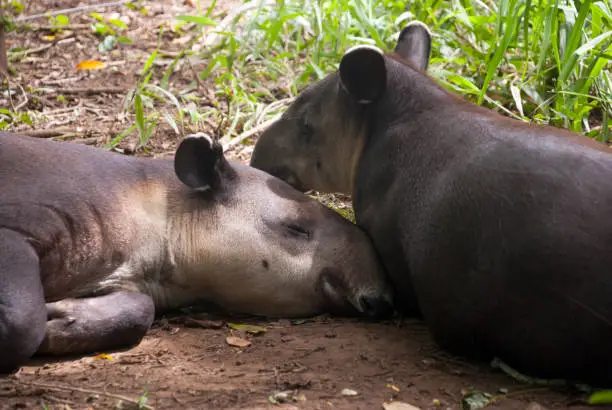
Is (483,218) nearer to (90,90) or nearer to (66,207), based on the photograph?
(66,207)

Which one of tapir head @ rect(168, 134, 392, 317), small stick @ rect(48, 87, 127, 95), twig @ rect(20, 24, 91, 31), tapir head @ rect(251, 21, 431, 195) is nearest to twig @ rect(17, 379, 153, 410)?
tapir head @ rect(168, 134, 392, 317)

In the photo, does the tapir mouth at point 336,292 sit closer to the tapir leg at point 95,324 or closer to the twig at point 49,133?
the tapir leg at point 95,324

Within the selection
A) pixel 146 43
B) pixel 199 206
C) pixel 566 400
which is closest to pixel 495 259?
pixel 566 400

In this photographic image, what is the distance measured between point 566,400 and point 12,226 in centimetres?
250

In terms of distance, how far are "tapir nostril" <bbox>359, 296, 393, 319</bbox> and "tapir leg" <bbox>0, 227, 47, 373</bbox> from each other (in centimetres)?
162

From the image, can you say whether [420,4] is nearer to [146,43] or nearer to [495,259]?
[146,43]

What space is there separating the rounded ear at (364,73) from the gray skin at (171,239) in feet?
2.13

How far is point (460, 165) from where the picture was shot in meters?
4.73

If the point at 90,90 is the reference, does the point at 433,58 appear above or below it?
above

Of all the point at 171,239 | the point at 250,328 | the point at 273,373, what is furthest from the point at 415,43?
the point at 273,373

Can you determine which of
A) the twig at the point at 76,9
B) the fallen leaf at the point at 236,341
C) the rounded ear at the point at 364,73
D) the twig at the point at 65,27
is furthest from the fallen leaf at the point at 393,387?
the twig at the point at 76,9

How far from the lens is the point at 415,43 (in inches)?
253

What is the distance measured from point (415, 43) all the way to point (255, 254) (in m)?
1.89

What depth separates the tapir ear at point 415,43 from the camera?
→ 21.0 feet
